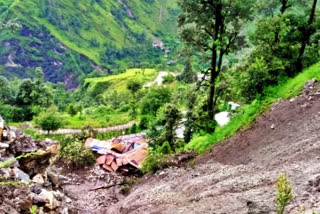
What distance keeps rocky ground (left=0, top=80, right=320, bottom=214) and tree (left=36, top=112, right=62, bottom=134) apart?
42.2m

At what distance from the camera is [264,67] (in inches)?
845

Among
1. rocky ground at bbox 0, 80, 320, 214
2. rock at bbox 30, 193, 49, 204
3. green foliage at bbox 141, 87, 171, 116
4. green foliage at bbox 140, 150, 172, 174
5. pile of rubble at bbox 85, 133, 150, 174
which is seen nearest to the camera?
rocky ground at bbox 0, 80, 320, 214

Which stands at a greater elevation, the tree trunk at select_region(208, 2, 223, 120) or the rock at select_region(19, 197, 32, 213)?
the tree trunk at select_region(208, 2, 223, 120)

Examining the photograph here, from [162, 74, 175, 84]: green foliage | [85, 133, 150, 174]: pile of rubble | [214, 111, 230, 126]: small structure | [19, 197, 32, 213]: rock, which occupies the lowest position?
[85, 133, 150, 174]: pile of rubble

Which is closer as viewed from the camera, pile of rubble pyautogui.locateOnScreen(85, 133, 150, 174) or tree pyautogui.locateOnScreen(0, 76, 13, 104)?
pile of rubble pyautogui.locateOnScreen(85, 133, 150, 174)

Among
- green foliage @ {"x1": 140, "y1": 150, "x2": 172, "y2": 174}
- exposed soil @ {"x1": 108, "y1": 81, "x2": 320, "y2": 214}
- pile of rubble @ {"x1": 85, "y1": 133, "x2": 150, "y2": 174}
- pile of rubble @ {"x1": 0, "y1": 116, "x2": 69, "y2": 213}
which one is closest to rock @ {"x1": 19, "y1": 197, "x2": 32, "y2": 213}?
pile of rubble @ {"x1": 0, "y1": 116, "x2": 69, "y2": 213}

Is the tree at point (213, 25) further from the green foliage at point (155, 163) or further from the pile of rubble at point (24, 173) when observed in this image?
the pile of rubble at point (24, 173)

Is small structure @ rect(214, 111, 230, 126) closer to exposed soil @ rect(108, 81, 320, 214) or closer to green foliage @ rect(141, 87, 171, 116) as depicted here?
exposed soil @ rect(108, 81, 320, 214)

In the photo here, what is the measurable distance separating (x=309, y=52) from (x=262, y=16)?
333 cm

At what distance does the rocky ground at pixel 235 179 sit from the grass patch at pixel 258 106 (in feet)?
2.29

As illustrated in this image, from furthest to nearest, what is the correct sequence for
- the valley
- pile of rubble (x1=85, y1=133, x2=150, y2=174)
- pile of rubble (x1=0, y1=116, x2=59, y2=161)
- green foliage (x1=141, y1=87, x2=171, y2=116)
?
green foliage (x1=141, y1=87, x2=171, y2=116) < pile of rubble (x1=85, y1=133, x2=150, y2=174) < pile of rubble (x1=0, y1=116, x2=59, y2=161) < the valley

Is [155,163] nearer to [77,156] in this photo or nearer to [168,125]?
[168,125]

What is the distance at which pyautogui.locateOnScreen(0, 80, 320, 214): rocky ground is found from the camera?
1279 cm

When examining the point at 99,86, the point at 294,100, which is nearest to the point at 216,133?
the point at 294,100
